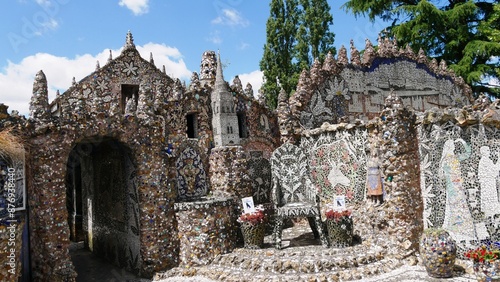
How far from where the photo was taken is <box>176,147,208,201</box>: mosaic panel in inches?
397

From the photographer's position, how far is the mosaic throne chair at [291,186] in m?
9.01

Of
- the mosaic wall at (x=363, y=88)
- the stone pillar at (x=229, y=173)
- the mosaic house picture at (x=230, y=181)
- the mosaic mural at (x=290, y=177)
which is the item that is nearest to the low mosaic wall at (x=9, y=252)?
the mosaic house picture at (x=230, y=181)

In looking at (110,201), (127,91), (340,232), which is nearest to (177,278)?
(110,201)

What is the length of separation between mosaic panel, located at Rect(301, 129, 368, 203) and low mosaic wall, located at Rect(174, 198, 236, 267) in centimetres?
307

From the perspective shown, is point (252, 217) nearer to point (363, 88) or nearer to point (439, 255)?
point (439, 255)

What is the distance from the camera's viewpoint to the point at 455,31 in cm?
1870

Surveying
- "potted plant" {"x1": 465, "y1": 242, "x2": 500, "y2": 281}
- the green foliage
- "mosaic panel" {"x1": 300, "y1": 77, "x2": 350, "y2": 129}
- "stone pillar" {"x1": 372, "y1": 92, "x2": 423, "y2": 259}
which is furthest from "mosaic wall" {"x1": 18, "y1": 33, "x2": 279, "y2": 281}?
the green foliage

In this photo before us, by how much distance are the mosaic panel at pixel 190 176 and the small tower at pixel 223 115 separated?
725 mm

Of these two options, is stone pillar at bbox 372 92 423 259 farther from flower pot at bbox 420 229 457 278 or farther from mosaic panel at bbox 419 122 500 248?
flower pot at bbox 420 229 457 278

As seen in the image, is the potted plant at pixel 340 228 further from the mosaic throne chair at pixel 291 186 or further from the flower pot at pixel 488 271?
the flower pot at pixel 488 271

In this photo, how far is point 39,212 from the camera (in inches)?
297

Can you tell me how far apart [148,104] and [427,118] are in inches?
231

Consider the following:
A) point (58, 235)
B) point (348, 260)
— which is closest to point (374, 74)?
point (348, 260)

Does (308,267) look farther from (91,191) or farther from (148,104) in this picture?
(91,191)
